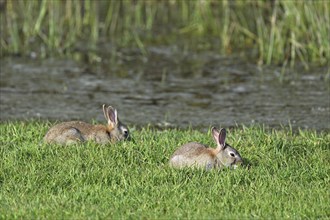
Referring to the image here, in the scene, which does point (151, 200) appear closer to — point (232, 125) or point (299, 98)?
point (232, 125)

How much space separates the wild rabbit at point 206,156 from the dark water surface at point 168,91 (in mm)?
3153

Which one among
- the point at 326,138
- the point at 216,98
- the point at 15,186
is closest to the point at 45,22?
the point at 216,98

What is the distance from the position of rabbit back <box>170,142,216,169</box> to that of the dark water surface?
3.22 m

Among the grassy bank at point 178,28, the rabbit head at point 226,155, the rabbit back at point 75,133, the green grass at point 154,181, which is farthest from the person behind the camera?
the grassy bank at point 178,28

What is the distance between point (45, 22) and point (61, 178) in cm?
915

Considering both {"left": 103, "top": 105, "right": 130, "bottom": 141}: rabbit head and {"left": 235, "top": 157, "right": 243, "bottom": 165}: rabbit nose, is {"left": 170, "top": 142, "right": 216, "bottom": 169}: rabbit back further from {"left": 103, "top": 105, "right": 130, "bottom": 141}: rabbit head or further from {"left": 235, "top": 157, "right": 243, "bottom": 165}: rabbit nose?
{"left": 103, "top": 105, "right": 130, "bottom": 141}: rabbit head

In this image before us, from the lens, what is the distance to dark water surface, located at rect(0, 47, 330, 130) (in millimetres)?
11477

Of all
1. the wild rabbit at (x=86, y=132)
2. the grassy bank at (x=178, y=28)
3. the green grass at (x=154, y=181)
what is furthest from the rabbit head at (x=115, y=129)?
the grassy bank at (x=178, y=28)

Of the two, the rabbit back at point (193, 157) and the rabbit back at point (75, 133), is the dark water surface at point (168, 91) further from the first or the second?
the rabbit back at point (193, 157)

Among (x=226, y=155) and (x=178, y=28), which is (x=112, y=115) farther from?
(x=178, y=28)

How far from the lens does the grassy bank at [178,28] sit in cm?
1355

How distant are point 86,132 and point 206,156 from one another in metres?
1.34

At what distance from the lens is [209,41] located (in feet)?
51.5

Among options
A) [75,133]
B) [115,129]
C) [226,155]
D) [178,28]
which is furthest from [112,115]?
[178,28]
